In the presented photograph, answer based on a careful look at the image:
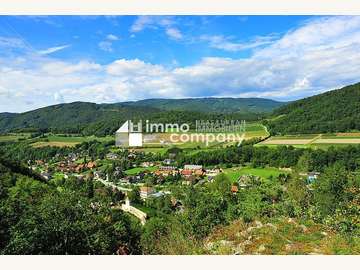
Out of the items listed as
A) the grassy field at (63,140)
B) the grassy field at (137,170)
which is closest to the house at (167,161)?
the grassy field at (137,170)

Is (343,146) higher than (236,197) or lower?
higher

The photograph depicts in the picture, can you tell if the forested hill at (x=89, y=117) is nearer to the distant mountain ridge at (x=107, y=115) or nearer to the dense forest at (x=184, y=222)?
the distant mountain ridge at (x=107, y=115)

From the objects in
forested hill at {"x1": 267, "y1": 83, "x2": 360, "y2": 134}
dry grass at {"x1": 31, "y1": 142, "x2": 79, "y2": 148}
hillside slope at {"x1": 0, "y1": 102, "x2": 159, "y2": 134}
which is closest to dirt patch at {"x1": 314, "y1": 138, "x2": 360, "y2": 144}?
forested hill at {"x1": 267, "y1": 83, "x2": 360, "y2": 134}

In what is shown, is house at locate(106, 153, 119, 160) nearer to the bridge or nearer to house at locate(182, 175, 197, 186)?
the bridge

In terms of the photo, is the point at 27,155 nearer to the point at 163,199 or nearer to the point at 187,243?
the point at 163,199

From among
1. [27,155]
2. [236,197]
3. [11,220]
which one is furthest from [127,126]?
[11,220]

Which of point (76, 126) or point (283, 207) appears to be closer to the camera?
point (283, 207)
